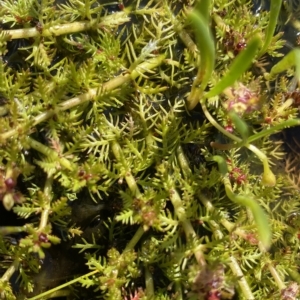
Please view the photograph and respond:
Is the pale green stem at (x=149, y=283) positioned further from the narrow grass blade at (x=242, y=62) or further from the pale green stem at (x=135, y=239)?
the narrow grass blade at (x=242, y=62)

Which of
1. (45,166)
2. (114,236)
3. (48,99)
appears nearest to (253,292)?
(114,236)

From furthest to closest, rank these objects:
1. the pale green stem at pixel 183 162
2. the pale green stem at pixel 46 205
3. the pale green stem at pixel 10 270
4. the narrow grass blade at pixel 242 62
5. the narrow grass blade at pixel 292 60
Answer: the pale green stem at pixel 183 162
the pale green stem at pixel 10 270
the pale green stem at pixel 46 205
the narrow grass blade at pixel 292 60
the narrow grass blade at pixel 242 62

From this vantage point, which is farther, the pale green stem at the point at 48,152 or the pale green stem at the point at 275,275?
the pale green stem at the point at 275,275

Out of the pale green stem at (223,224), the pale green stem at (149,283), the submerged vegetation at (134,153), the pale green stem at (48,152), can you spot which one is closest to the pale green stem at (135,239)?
the submerged vegetation at (134,153)

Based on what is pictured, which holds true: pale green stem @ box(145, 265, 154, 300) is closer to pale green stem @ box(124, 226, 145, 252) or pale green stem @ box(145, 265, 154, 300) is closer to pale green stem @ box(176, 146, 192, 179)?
pale green stem @ box(124, 226, 145, 252)

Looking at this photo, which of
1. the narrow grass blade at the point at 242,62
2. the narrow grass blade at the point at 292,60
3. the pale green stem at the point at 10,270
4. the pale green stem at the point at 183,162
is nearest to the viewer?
the narrow grass blade at the point at 242,62

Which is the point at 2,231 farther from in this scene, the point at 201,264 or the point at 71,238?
the point at 201,264

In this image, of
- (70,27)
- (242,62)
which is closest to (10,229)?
(70,27)

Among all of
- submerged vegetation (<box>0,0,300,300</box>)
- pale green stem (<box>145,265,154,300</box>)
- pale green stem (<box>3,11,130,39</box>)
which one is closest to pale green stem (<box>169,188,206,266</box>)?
submerged vegetation (<box>0,0,300,300</box>)
